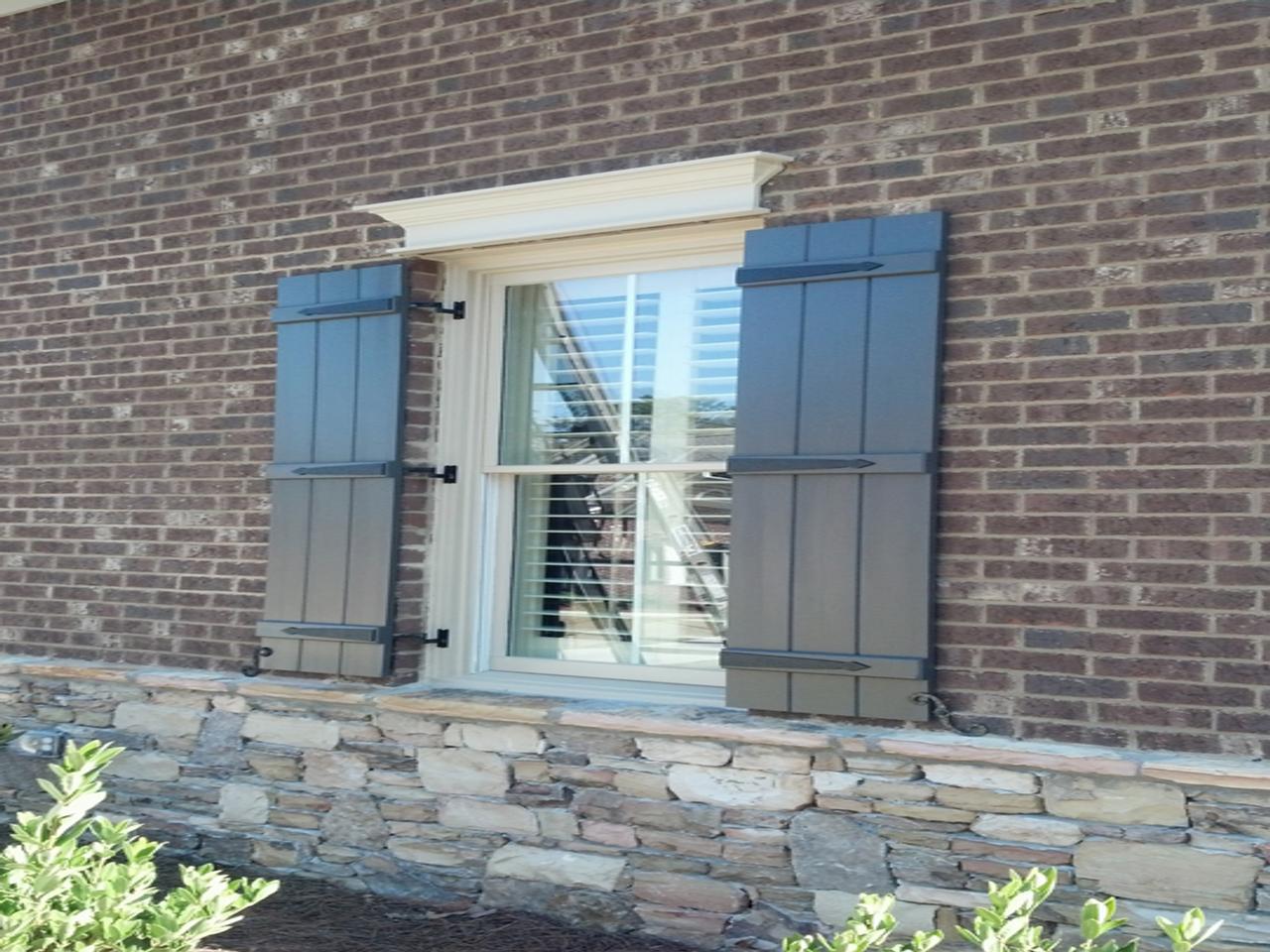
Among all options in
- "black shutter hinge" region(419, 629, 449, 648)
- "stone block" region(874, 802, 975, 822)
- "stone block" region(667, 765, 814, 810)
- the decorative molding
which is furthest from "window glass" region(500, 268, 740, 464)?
"stone block" region(874, 802, 975, 822)

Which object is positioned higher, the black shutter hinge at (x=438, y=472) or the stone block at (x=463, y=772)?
the black shutter hinge at (x=438, y=472)

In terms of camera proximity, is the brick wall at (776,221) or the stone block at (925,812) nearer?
the brick wall at (776,221)

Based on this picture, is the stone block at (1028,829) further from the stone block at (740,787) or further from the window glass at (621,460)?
the window glass at (621,460)

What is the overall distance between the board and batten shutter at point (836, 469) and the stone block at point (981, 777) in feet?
0.58

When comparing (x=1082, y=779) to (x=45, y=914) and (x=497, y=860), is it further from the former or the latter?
(x=45, y=914)

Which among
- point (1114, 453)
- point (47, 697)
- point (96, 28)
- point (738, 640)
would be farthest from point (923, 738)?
point (96, 28)

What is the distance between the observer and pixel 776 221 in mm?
4652

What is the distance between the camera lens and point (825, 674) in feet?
14.3

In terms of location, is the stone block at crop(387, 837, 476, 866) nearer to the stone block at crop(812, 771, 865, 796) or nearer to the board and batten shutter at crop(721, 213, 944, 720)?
the board and batten shutter at crop(721, 213, 944, 720)

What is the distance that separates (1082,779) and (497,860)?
199cm

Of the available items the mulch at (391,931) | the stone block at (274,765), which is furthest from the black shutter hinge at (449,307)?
the mulch at (391,931)

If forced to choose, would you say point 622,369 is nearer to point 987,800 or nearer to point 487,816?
point 487,816

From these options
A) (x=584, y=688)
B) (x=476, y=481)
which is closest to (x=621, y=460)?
(x=476, y=481)

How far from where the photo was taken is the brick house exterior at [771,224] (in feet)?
12.9
